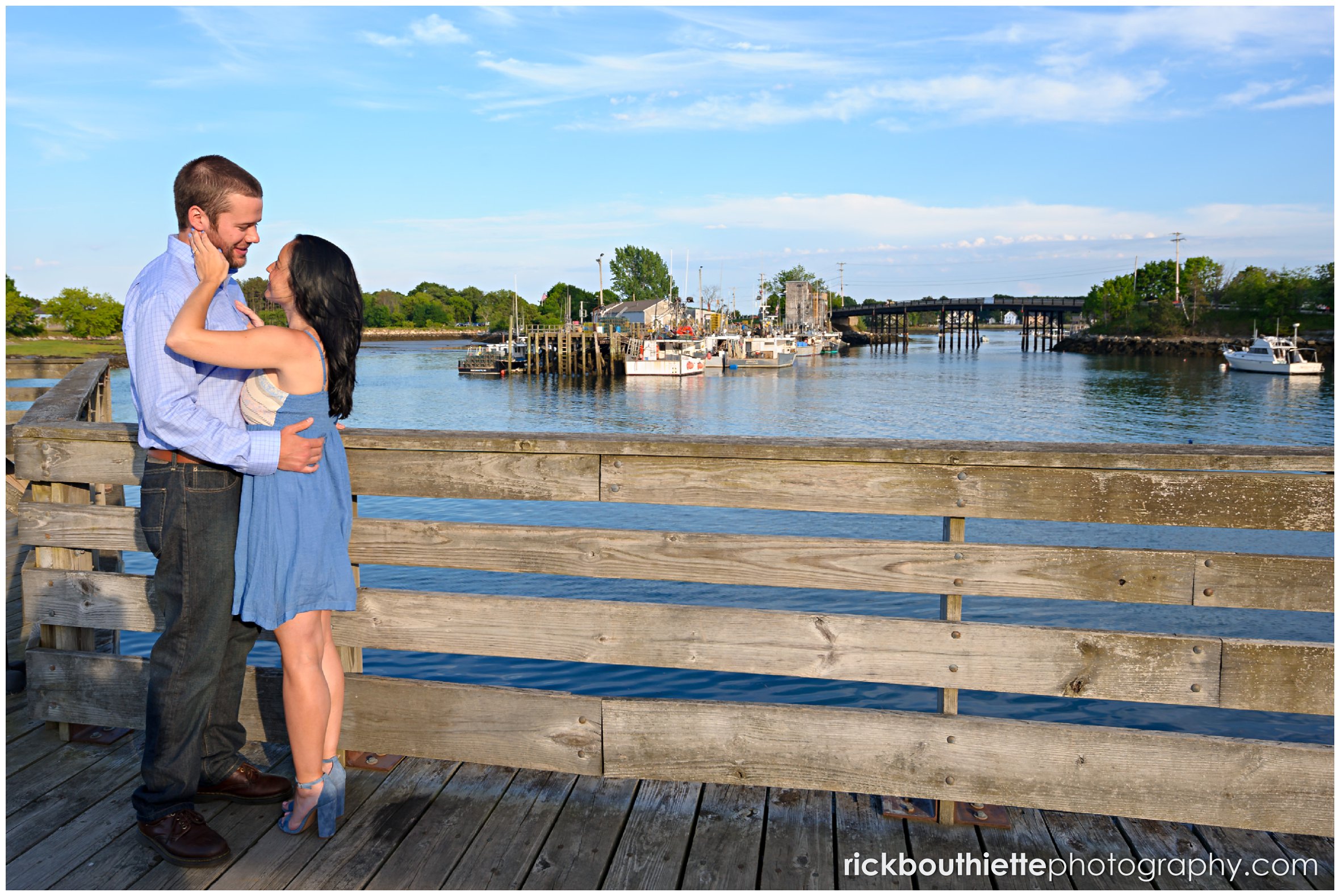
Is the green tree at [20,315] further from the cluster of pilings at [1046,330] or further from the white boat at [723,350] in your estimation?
the cluster of pilings at [1046,330]

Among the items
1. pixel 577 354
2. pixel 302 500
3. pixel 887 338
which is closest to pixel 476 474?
pixel 302 500

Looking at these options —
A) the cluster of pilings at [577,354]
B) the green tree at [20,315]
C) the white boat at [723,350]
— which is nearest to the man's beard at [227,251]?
the cluster of pilings at [577,354]

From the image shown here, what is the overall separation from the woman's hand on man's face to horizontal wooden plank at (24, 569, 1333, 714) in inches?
51.3

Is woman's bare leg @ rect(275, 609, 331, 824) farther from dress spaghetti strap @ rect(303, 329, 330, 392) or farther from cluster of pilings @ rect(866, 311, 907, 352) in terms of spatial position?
cluster of pilings @ rect(866, 311, 907, 352)

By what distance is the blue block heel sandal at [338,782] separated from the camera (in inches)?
126

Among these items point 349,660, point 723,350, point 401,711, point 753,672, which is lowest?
point 401,711

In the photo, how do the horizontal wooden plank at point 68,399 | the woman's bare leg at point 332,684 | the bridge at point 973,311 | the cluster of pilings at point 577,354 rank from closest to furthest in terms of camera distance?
the woman's bare leg at point 332,684 < the horizontal wooden plank at point 68,399 < the cluster of pilings at point 577,354 < the bridge at point 973,311

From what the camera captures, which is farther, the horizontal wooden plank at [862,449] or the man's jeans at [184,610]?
the man's jeans at [184,610]

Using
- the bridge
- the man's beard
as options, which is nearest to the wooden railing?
the man's beard

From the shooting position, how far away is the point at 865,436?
39969 mm

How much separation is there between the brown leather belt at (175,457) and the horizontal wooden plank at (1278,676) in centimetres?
339

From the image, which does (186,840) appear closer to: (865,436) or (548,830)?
(548,830)

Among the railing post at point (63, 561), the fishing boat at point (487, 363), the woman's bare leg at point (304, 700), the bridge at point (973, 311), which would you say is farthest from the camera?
the bridge at point (973, 311)

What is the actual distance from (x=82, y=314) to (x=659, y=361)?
2795 inches
